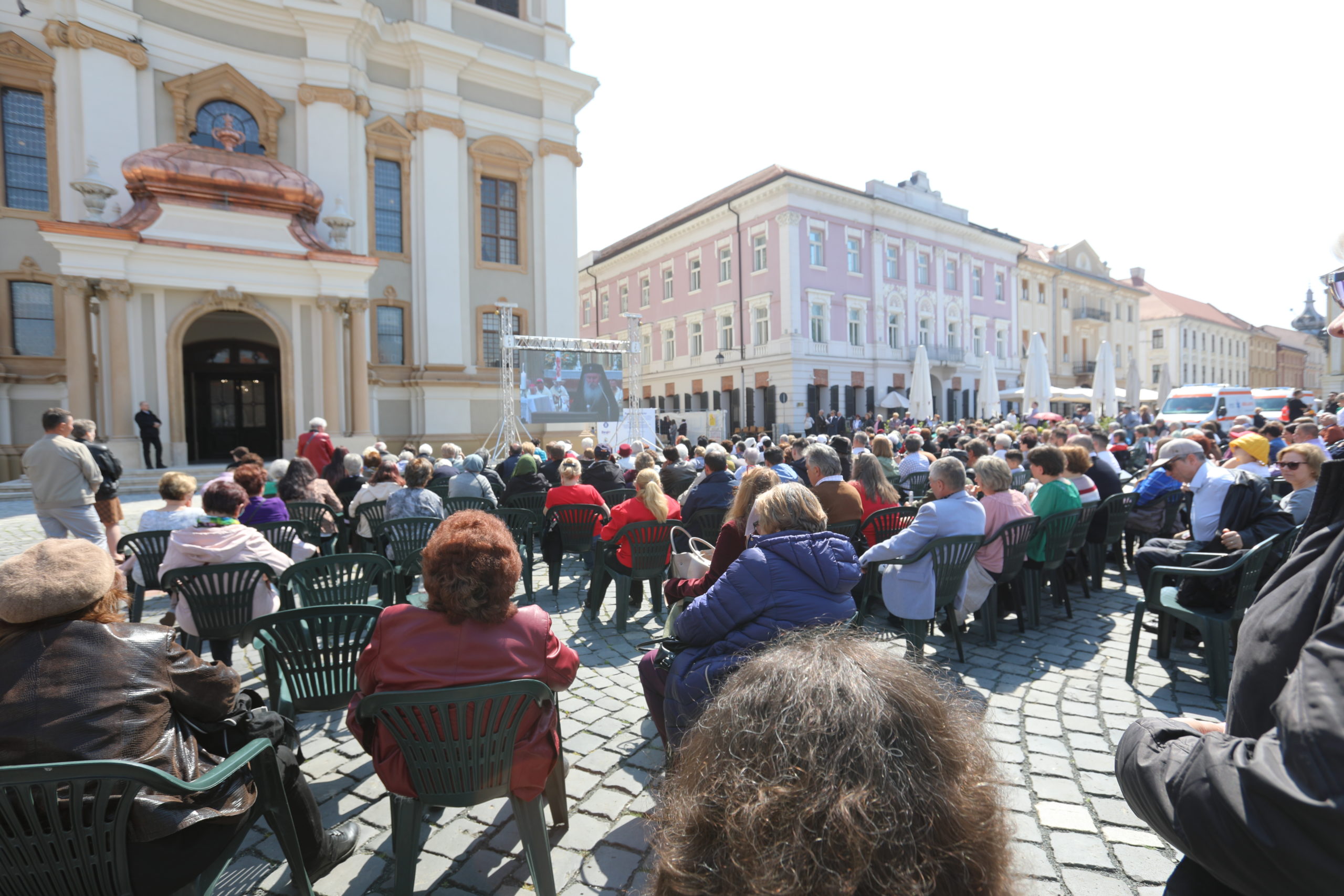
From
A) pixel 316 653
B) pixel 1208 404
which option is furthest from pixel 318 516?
pixel 1208 404

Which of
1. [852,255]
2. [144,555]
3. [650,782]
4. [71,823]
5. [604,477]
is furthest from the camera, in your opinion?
[852,255]

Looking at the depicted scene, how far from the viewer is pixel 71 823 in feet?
5.84

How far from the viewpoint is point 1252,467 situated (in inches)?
208

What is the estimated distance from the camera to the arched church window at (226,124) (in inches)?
663

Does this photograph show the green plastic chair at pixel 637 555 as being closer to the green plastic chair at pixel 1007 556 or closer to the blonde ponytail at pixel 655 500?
the blonde ponytail at pixel 655 500

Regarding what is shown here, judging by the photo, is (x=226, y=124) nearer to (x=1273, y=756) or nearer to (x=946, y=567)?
(x=946, y=567)

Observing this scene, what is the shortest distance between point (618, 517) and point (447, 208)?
1670 centimetres

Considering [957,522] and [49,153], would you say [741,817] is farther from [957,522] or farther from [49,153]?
[49,153]

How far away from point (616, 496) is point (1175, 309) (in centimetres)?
7211

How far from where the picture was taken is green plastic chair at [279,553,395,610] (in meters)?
3.99

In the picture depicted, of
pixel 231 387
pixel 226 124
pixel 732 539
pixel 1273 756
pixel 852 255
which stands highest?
pixel 852 255

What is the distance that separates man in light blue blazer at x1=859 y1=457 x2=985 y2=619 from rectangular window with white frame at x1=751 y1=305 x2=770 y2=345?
27670mm

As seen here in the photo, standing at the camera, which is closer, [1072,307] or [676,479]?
[676,479]

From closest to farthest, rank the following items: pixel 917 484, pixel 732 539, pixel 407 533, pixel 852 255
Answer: pixel 732 539 < pixel 407 533 < pixel 917 484 < pixel 852 255
